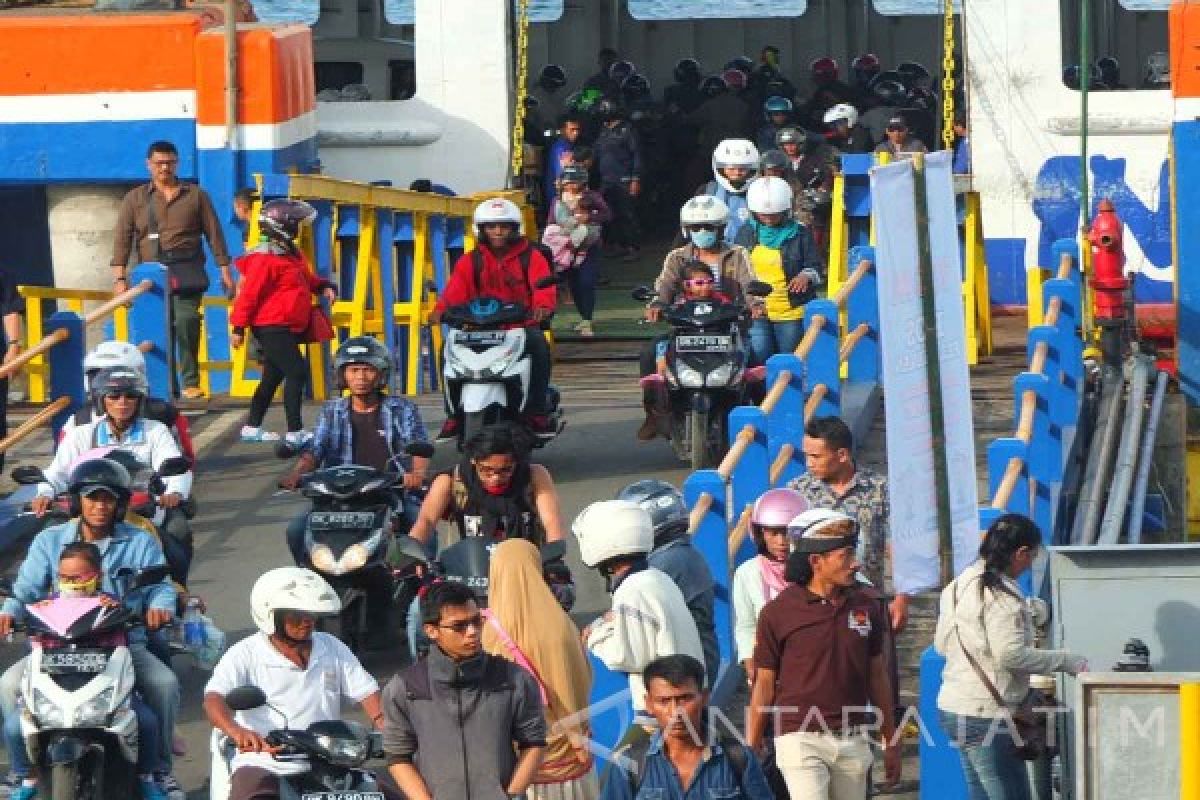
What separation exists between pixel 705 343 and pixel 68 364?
3.26 metres

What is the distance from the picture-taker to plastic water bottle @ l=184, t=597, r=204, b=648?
517 inches

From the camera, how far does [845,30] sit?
122 ft

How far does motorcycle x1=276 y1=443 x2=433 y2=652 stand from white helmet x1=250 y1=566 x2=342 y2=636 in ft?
6.99

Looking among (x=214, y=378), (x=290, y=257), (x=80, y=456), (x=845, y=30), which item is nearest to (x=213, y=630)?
(x=80, y=456)

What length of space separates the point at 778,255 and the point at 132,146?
6708mm

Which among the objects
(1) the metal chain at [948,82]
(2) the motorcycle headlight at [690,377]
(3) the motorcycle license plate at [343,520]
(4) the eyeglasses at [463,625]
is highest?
(1) the metal chain at [948,82]

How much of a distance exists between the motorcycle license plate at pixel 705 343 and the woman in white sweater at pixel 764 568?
5385 mm

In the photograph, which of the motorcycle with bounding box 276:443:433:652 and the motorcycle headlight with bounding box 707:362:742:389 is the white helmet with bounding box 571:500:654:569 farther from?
the motorcycle headlight with bounding box 707:362:742:389

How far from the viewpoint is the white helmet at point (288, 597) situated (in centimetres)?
1169

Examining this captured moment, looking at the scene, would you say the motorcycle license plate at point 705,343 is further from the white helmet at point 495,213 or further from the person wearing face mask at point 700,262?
the white helmet at point 495,213

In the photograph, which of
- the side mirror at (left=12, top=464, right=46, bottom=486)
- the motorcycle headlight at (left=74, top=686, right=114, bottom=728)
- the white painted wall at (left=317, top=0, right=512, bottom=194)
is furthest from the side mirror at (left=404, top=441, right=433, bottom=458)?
the white painted wall at (left=317, top=0, right=512, bottom=194)

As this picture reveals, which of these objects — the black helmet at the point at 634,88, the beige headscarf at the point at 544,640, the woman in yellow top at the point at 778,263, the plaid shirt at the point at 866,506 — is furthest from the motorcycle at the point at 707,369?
the black helmet at the point at 634,88

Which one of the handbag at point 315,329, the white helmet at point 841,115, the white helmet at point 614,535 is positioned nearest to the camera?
the white helmet at point 614,535

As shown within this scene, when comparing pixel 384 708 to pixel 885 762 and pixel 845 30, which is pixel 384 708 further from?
pixel 845 30
